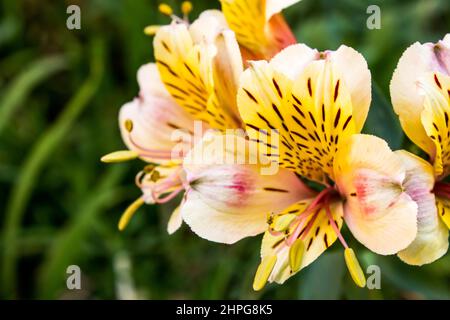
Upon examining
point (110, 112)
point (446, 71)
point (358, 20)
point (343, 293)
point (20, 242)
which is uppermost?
point (358, 20)

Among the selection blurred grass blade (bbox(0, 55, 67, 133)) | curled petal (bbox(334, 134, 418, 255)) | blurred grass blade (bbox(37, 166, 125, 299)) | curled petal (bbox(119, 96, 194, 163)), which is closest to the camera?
curled petal (bbox(334, 134, 418, 255))

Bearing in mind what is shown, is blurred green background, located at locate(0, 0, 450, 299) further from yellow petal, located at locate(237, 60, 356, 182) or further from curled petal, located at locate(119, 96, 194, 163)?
yellow petal, located at locate(237, 60, 356, 182)

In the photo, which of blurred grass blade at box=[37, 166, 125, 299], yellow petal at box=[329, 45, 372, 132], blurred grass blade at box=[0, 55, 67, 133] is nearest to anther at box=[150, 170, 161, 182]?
yellow petal at box=[329, 45, 372, 132]

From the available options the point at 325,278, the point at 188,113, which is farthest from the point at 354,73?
the point at 325,278

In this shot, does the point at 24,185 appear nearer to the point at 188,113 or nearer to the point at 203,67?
the point at 188,113
